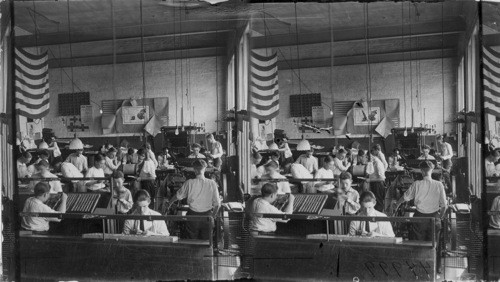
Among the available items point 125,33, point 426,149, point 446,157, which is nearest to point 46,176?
point 125,33

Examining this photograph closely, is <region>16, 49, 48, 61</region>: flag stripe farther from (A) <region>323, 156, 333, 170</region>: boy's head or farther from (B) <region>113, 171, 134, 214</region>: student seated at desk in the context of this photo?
(A) <region>323, 156, 333, 170</region>: boy's head

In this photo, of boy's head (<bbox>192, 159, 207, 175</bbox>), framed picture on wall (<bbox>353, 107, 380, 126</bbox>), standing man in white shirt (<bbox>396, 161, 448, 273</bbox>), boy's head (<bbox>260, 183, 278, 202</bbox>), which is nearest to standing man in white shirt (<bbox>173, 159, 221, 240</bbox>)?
boy's head (<bbox>192, 159, 207, 175</bbox>)

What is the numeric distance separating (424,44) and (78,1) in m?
1.86

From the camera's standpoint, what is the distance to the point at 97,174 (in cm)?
294

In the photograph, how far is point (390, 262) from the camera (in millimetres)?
2826

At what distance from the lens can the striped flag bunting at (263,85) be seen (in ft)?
9.48

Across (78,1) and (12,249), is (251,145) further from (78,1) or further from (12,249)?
(12,249)

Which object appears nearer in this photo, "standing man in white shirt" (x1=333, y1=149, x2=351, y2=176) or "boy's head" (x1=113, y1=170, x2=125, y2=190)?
"standing man in white shirt" (x1=333, y1=149, x2=351, y2=176)

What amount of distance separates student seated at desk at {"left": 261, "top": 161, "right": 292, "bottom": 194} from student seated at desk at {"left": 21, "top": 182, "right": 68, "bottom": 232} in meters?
Result: 1.11

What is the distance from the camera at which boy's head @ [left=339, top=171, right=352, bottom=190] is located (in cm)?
285

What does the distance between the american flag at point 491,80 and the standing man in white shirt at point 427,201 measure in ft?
1.51

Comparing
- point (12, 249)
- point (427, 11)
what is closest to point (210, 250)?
point (12, 249)

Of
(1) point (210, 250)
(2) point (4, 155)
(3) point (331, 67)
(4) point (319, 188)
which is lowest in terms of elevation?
(1) point (210, 250)

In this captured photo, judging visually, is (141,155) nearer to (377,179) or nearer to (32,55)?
(32,55)
